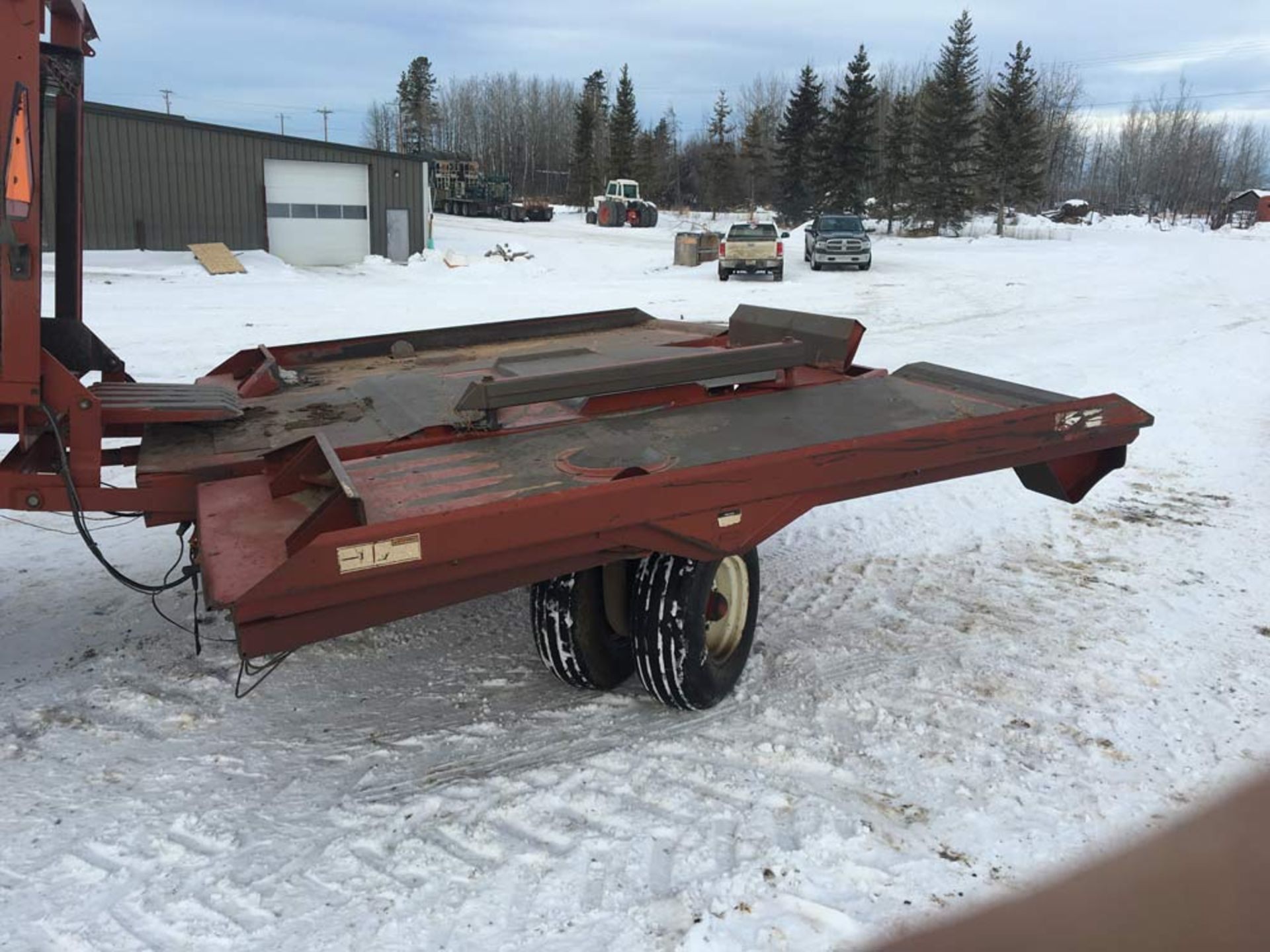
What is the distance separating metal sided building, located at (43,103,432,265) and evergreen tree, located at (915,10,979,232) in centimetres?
2506

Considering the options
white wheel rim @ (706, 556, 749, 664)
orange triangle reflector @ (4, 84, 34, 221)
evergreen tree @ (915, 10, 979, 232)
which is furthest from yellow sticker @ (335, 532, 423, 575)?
evergreen tree @ (915, 10, 979, 232)

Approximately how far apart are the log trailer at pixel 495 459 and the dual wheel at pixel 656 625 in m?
0.01

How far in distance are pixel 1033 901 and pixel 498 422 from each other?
2.40 m

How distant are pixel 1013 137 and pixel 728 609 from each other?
4639cm

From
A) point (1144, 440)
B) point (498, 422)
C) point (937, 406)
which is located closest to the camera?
point (498, 422)

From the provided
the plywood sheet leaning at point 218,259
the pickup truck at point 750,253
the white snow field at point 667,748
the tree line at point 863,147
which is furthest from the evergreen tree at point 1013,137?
the white snow field at point 667,748

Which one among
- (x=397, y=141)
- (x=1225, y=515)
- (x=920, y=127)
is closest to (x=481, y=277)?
(x=1225, y=515)

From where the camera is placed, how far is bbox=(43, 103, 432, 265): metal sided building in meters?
23.2

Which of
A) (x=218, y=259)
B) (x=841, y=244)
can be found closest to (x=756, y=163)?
(x=841, y=244)

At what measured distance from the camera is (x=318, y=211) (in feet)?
86.2

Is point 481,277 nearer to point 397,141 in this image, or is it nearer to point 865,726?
point 865,726

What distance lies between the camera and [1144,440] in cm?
834

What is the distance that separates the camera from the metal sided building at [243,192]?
23.2m

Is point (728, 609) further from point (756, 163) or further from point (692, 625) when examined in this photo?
point (756, 163)
